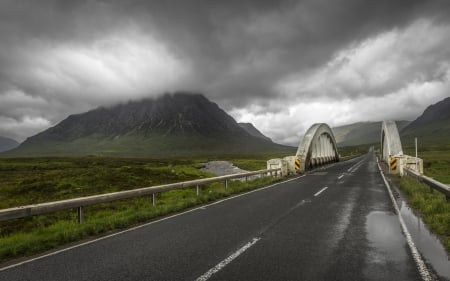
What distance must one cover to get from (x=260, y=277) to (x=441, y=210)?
25.3ft

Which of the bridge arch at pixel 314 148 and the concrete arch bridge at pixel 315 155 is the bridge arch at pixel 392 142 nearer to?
the concrete arch bridge at pixel 315 155

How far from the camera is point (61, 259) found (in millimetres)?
5980

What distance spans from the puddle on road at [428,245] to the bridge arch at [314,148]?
817 inches

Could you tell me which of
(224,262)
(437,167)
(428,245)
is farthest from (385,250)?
(437,167)

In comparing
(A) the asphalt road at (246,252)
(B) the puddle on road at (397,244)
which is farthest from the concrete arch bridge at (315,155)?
(A) the asphalt road at (246,252)

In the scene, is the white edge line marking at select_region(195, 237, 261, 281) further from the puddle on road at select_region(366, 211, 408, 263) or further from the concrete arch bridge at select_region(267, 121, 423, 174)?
the concrete arch bridge at select_region(267, 121, 423, 174)

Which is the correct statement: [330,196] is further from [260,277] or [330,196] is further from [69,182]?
[69,182]

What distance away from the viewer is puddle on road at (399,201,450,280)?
17.0 ft

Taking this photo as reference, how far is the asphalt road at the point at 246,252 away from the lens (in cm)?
497

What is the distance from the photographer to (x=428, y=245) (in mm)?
6504

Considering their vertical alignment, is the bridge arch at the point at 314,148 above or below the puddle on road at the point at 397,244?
above

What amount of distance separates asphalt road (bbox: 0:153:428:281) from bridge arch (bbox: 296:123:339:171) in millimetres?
20490

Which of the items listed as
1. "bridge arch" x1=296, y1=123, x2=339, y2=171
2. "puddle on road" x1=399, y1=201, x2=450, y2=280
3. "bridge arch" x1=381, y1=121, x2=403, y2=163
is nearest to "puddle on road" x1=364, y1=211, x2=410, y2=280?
"puddle on road" x1=399, y1=201, x2=450, y2=280

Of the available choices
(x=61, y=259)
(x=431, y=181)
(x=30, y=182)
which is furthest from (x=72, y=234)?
(x=30, y=182)
